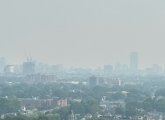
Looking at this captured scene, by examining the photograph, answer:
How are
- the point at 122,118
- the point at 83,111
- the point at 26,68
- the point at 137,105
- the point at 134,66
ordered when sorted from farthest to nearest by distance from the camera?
1. the point at 134,66
2. the point at 26,68
3. the point at 137,105
4. the point at 83,111
5. the point at 122,118

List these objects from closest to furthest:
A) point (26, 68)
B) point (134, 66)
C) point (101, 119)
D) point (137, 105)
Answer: point (101, 119)
point (137, 105)
point (26, 68)
point (134, 66)

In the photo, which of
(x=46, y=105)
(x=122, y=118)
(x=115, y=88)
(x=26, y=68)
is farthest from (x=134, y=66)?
(x=122, y=118)

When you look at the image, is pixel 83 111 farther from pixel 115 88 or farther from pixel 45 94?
pixel 115 88

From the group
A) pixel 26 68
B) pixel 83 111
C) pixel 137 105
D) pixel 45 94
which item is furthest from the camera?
pixel 26 68

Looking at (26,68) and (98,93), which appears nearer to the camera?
(98,93)

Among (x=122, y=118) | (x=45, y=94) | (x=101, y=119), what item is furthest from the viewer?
(x=45, y=94)

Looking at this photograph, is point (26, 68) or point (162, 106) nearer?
point (162, 106)

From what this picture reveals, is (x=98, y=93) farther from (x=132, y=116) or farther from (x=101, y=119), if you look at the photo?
(x=101, y=119)

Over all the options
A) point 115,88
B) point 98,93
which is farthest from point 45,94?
point 115,88
